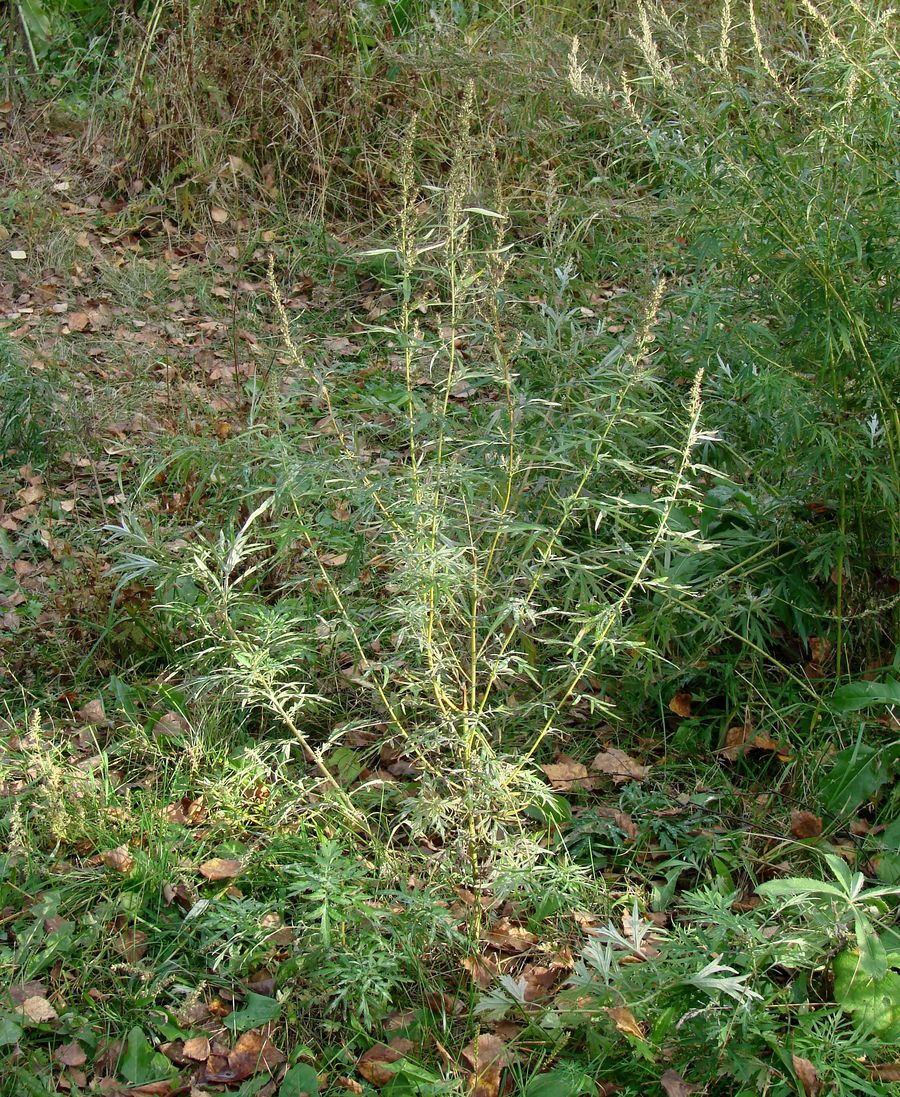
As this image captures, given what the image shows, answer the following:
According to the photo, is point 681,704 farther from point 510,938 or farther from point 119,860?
point 119,860

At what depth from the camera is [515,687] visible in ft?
10.8

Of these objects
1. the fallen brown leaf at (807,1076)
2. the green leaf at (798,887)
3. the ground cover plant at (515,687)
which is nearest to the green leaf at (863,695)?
the ground cover plant at (515,687)

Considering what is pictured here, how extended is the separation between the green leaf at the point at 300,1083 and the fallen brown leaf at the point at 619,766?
1.19 m

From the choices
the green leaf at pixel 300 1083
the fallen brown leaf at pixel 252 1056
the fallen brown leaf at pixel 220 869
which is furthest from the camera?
the fallen brown leaf at pixel 220 869

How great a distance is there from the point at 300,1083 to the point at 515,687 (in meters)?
1.33

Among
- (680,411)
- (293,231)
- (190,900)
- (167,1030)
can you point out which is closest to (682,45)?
(680,411)

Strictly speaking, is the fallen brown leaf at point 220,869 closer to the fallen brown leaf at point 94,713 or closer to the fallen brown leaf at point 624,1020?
the fallen brown leaf at point 94,713

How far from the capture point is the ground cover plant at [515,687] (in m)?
2.32

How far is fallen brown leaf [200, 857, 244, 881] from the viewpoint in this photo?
278 centimetres

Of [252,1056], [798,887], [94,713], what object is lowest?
[252,1056]

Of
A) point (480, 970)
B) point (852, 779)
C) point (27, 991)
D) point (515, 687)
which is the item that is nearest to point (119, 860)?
point (27, 991)

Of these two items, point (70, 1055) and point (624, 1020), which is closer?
point (624, 1020)

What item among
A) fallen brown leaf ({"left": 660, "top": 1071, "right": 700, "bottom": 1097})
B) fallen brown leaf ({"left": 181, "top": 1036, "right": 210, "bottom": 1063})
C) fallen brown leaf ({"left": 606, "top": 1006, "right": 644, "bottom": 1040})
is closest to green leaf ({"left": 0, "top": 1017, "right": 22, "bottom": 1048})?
fallen brown leaf ({"left": 181, "top": 1036, "right": 210, "bottom": 1063})

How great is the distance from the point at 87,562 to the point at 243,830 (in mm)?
1398
